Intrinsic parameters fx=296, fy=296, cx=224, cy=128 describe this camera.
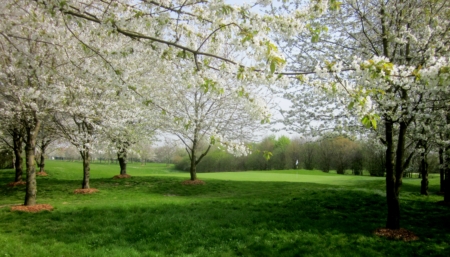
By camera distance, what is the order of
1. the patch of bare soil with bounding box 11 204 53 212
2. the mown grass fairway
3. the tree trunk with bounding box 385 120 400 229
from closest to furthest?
the mown grass fairway → the tree trunk with bounding box 385 120 400 229 → the patch of bare soil with bounding box 11 204 53 212

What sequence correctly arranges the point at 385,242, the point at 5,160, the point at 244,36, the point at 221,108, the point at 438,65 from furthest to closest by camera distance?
the point at 5,160
the point at 221,108
the point at 385,242
the point at 244,36
the point at 438,65

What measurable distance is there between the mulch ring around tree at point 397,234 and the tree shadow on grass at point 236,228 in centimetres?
25

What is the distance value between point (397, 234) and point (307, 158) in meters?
43.4

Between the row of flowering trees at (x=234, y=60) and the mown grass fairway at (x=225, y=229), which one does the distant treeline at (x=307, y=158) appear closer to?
the mown grass fairway at (x=225, y=229)

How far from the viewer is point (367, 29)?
33.7ft

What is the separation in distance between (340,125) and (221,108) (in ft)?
40.5

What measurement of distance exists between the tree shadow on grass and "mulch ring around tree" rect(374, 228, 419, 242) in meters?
0.25

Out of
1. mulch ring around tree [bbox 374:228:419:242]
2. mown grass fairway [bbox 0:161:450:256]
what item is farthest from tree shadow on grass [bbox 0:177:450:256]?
mulch ring around tree [bbox 374:228:419:242]

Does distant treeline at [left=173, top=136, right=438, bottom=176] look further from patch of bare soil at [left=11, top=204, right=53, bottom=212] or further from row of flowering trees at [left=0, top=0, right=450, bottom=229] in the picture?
patch of bare soil at [left=11, top=204, right=53, bottom=212]

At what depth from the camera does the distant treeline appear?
139 feet

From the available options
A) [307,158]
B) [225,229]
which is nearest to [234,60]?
[225,229]

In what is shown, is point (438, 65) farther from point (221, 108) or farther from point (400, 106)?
point (221, 108)

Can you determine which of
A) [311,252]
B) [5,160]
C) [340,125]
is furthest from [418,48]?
[5,160]

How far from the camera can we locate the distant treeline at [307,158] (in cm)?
4225
